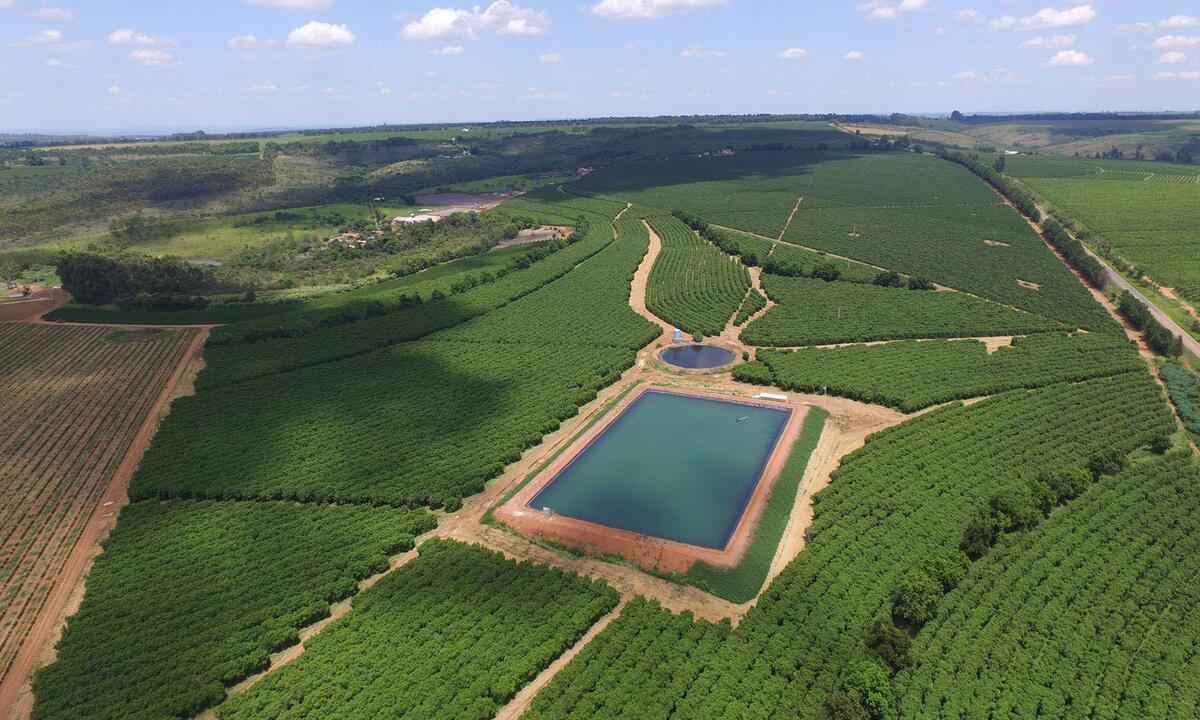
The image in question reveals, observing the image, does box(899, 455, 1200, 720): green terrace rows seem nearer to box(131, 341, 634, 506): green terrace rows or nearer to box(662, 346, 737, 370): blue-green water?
box(131, 341, 634, 506): green terrace rows

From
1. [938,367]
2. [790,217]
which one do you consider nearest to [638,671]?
[938,367]

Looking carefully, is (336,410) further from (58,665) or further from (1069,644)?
(1069,644)

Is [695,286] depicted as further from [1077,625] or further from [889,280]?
[1077,625]

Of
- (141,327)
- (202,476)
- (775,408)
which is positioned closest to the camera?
(202,476)

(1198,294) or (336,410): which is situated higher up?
(1198,294)

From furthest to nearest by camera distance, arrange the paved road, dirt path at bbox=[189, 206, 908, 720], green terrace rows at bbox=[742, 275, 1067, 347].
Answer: green terrace rows at bbox=[742, 275, 1067, 347]
the paved road
dirt path at bbox=[189, 206, 908, 720]

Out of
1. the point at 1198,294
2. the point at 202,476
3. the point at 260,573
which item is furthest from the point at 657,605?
the point at 1198,294

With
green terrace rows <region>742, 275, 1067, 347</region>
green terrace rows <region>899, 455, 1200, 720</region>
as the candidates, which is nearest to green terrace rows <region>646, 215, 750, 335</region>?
green terrace rows <region>742, 275, 1067, 347</region>
